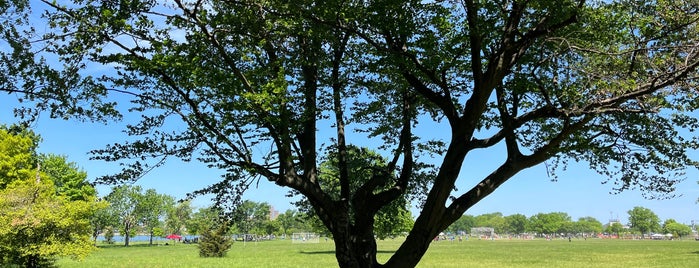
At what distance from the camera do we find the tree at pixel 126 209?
6856 cm

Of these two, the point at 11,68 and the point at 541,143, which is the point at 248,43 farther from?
the point at 541,143

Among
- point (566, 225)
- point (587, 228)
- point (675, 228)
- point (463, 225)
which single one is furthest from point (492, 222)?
point (675, 228)

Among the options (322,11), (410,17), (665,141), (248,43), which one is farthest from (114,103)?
(665,141)

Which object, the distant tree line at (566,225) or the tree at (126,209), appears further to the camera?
the distant tree line at (566,225)

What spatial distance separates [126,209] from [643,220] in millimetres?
110732

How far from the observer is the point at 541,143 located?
9.21m

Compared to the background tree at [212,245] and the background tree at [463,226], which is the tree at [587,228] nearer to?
the background tree at [463,226]

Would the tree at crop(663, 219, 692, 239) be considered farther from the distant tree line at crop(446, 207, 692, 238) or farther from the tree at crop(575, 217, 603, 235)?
the tree at crop(575, 217, 603, 235)

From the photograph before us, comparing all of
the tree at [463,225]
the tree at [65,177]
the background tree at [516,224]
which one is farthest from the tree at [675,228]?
the tree at [65,177]

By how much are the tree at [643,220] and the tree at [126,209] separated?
108503mm

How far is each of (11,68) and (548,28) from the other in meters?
6.79

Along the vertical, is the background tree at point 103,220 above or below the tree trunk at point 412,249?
above

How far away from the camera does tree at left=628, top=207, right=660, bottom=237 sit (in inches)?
4592

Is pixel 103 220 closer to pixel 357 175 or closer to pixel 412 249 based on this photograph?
pixel 357 175
